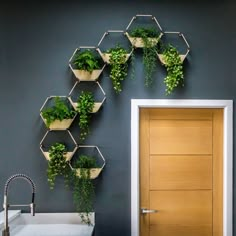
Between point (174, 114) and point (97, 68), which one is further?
point (174, 114)

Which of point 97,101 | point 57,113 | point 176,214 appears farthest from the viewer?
point 176,214

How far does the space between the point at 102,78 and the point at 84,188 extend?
1.02 metres

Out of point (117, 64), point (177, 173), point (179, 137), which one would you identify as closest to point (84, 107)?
point (117, 64)

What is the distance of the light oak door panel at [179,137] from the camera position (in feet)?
11.0

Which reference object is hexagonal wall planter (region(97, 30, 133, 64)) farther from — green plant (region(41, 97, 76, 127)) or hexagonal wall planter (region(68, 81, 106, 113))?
green plant (region(41, 97, 76, 127))

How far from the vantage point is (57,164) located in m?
3.07

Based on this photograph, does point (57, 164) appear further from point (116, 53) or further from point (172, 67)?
point (172, 67)

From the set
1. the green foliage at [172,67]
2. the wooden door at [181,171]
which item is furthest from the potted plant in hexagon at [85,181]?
the green foliage at [172,67]

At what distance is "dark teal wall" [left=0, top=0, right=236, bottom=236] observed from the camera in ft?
10.5

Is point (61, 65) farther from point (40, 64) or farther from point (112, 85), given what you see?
point (112, 85)

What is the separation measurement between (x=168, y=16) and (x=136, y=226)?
6.48ft

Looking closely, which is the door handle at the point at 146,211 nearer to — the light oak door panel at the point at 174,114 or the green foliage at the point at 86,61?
the light oak door panel at the point at 174,114

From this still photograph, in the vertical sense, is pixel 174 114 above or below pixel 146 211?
above

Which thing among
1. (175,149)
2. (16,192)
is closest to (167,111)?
(175,149)
